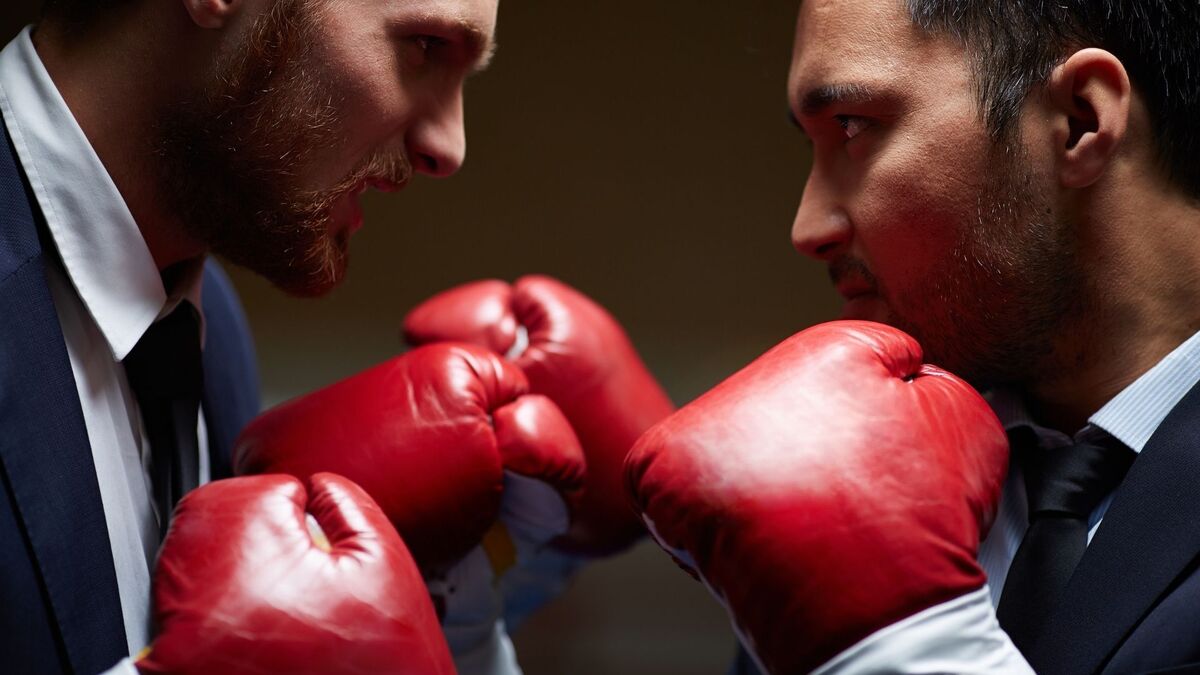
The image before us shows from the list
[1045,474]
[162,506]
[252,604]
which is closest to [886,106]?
[1045,474]

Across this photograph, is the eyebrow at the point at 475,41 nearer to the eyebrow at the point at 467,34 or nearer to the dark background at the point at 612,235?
the eyebrow at the point at 467,34

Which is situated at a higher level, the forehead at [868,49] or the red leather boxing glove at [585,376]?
the forehead at [868,49]

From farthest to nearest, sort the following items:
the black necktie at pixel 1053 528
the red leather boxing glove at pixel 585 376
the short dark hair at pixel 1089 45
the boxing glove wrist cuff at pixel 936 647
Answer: the red leather boxing glove at pixel 585 376, the short dark hair at pixel 1089 45, the black necktie at pixel 1053 528, the boxing glove wrist cuff at pixel 936 647

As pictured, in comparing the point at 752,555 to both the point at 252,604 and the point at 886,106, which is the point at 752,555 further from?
the point at 886,106

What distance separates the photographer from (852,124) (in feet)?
4.76

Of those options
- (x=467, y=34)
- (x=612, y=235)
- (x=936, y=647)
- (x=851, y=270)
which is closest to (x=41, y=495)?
(x=467, y=34)

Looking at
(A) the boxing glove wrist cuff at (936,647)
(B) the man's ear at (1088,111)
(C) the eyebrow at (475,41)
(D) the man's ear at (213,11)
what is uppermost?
(D) the man's ear at (213,11)

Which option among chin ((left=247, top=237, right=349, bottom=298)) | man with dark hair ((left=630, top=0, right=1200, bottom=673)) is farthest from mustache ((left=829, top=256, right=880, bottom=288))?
chin ((left=247, top=237, right=349, bottom=298))

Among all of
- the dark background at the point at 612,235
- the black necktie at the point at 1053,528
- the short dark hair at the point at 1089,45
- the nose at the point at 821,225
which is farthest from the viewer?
the dark background at the point at 612,235

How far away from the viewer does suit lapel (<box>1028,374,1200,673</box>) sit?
1.16 m

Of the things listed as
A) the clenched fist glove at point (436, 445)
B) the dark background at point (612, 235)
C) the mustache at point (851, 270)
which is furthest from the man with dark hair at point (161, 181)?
the dark background at point (612, 235)

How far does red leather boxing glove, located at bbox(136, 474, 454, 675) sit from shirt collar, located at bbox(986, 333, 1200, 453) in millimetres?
929

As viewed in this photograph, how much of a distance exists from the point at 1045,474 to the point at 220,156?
4.22ft

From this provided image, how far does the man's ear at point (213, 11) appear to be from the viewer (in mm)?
1451
